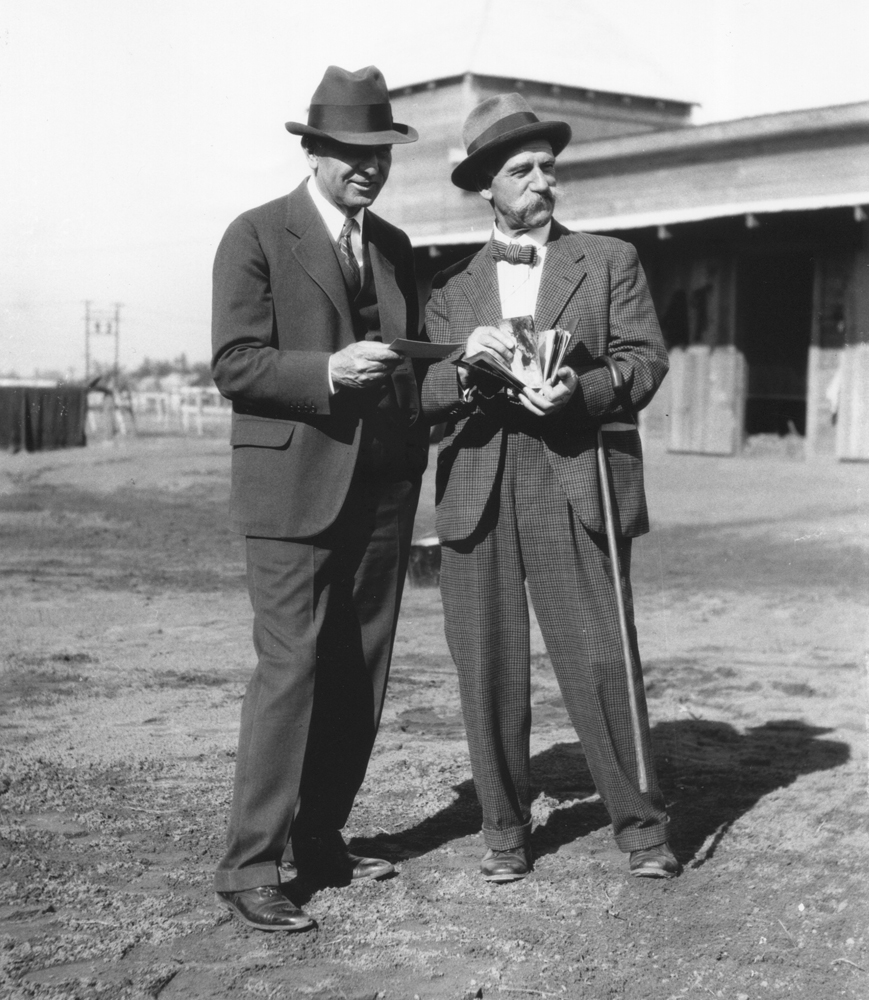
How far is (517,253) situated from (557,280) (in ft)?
0.49

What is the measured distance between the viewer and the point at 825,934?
11.1ft

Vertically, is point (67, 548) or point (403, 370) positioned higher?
point (403, 370)

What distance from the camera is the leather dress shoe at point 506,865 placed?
12.4 feet

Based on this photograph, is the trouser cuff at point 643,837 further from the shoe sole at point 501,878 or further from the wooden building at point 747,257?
→ the wooden building at point 747,257

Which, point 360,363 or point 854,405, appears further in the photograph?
point 854,405

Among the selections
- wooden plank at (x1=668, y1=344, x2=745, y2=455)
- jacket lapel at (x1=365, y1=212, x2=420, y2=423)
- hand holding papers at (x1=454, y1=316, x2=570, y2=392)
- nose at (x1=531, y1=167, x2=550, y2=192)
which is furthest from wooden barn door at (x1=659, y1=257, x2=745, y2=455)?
hand holding papers at (x1=454, y1=316, x2=570, y2=392)

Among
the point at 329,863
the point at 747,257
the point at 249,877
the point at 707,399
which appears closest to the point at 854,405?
the point at 707,399

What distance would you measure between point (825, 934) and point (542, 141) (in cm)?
233

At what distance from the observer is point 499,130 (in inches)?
151

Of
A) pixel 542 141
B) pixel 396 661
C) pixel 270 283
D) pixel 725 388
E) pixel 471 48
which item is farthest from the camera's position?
pixel 471 48

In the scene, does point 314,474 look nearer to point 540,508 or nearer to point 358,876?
point 540,508

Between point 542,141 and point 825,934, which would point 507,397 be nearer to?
point 542,141

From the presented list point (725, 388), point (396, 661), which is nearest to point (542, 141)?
point (396, 661)

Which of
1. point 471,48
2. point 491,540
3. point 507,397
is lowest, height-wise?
point 491,540
